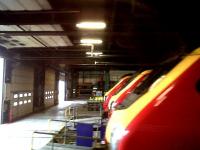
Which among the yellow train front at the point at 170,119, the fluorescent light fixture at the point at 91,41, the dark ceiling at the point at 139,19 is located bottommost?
the yellow train front at the point at 170,119

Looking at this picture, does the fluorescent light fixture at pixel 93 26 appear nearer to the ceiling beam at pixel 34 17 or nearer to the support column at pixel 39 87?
the ceiling beam at pixel 34 17

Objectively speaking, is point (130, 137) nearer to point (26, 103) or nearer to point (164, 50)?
point (164, 50)

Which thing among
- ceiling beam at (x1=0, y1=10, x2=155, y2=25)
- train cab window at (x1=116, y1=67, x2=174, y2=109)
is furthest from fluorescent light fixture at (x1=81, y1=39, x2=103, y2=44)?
train cab window at (x1=116, y1=67, x2=174, y2=109)

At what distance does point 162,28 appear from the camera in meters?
7.50

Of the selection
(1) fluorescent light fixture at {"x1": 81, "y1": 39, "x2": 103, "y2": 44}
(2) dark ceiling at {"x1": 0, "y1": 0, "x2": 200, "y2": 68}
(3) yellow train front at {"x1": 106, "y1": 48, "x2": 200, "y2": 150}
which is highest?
(1) fluorescent light fixture at {"x1": 81, "y1": 39, "x2": 103, "y2": 44}

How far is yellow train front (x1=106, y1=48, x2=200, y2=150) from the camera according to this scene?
2.89 meters

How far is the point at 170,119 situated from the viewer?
294 centimetres

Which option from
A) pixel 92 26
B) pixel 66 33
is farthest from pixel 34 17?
pixel 92 26

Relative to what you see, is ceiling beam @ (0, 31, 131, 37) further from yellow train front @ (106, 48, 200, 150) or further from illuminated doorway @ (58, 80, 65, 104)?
illuminated doorway @ (58, 80, 65, 104)

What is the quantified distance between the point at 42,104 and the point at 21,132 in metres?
11.6

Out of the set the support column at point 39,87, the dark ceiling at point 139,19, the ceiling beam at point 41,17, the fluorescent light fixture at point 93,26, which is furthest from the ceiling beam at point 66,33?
the support column at point 39,87

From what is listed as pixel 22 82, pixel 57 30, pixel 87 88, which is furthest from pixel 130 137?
pixel 87 88

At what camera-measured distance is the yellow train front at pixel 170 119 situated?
9.50 ft

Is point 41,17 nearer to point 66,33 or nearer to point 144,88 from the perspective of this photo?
point 66,33
